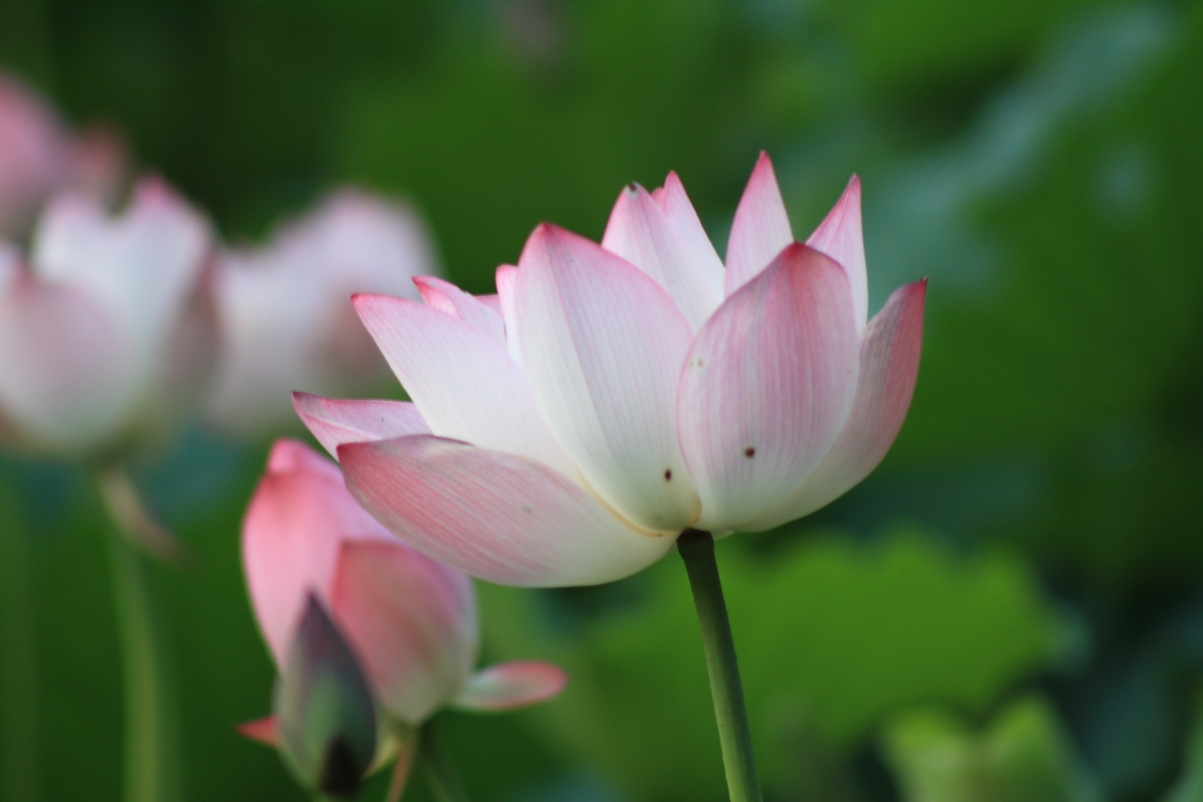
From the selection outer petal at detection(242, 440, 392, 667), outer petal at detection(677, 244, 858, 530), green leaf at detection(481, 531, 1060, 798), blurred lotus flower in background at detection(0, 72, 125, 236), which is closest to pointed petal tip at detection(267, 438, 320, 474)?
outer petal at detection(242, 440, 392, 667)

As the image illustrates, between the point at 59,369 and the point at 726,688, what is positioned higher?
the point at 59,369

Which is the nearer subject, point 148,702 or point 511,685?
point 511,685

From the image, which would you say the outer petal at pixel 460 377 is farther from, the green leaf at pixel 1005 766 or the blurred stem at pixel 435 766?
the green leaf at pixel 1005 766

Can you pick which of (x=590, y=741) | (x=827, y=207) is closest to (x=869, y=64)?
(x=827, y=207)

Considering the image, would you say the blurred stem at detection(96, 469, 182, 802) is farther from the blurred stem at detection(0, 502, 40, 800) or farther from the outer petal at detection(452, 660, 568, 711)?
the blurred stem at detection(0, 502, 40, 800)

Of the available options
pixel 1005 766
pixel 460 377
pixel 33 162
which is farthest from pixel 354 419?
pixel 33 162

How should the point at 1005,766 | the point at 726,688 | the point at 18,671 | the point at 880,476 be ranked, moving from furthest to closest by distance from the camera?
the point at 880,476 → the point at 18,671 → the point at 1005,766 → the point at 726,688

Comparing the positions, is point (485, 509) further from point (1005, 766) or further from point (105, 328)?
point (105, 328)

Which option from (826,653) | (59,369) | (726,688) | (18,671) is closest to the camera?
(726,688)
